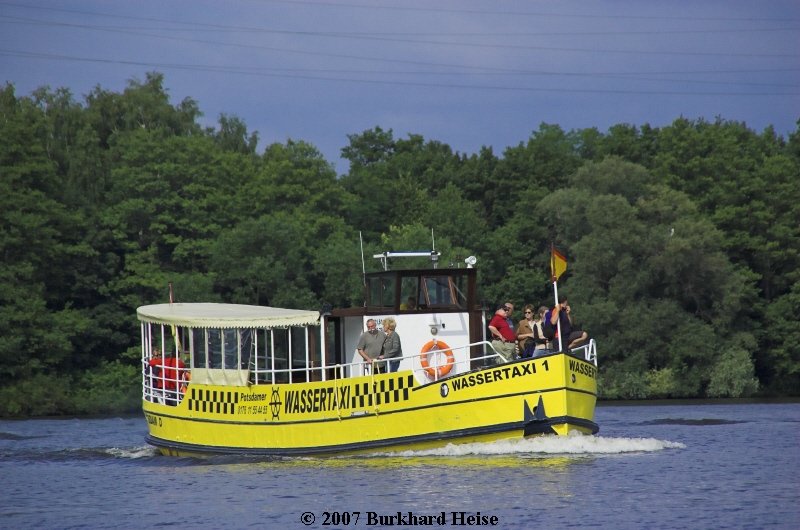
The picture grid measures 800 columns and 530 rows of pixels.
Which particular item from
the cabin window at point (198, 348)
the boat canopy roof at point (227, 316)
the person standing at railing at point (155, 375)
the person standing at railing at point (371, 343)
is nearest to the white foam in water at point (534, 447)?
the person standing at railing at point (371, 343)

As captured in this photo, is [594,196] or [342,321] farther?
[594,196]

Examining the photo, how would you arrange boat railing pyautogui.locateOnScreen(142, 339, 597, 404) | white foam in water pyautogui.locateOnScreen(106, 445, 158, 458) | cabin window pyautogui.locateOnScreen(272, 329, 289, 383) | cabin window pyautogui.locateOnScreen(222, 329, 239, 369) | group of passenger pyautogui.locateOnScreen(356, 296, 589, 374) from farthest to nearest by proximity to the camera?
white foam in water pyautogui.locateOnScreen(106, 445, 158, 458) → cabin window pyautogui.locateOnScreen(272, 329, 289, 383) → cabin window pyautogui.locateOnScreen(222, 329, 239, 369) → boat railing pyautogui.locateOnScreen(142, 339, 597, 404) → group of passenger pyautogui.locateOnScreen(356, 296, 589, 374)

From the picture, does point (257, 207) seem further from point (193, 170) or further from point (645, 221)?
point (645, 221)

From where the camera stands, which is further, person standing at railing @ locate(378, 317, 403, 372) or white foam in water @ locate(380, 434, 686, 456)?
person standing at railing @ locate(378, 317, 403, 372)

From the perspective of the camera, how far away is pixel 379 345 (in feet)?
94.5

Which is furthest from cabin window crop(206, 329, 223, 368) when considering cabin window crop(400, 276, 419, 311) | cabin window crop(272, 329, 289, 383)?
cabin window crop(400, 276, 419, 311)

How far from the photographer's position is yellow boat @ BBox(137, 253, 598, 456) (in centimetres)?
2681

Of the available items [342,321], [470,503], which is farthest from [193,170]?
[470,503]

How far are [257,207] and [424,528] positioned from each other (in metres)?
55.2

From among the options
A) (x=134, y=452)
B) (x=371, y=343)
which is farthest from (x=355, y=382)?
(x=134, y=452)

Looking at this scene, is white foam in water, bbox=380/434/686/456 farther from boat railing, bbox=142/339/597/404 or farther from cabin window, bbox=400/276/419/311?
cabin window, bbox=400/276/419/311

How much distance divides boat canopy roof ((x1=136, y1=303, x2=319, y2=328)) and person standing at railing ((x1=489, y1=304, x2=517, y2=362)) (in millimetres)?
4034

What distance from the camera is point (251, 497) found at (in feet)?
80.6

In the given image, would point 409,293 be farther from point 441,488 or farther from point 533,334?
point 441,488
